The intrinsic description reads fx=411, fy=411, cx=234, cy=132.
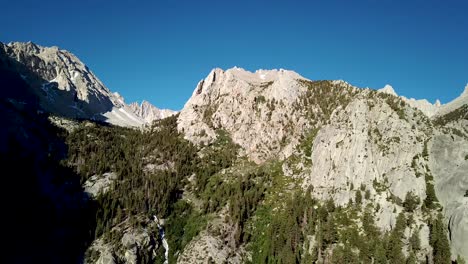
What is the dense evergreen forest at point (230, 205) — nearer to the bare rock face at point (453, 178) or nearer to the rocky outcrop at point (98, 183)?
the rocky outcrop at point (98, 183)

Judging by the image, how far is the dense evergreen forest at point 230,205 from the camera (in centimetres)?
8938

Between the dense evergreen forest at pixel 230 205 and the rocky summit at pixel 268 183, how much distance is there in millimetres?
350

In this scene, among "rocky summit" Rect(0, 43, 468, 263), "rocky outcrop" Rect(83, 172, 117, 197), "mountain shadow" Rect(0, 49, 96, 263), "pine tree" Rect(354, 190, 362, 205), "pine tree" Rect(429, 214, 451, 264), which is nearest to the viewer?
"pine tree" Rect(429, 214, 451, 264)

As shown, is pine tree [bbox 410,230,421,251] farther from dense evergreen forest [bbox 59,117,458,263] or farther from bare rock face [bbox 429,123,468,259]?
bare rock face [bbox 429,123,468,259]

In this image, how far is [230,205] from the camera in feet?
376

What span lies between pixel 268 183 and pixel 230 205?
17600 mm

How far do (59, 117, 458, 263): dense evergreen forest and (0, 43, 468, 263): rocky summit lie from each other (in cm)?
35

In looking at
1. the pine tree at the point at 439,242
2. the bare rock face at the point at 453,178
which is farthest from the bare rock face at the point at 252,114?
the pine tree at the point at 439,242

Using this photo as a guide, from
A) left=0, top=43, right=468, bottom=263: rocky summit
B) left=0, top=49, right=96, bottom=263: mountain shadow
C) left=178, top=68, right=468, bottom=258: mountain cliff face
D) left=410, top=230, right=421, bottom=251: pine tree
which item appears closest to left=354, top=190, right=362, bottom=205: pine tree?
left=178, top=68, right=468, bottom=258: mountain cliff face

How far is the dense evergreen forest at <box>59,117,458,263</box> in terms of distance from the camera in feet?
293

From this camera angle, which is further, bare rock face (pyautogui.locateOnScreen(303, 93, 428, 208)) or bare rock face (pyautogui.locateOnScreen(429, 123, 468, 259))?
bare rock face (pyautogui.locateOnScreen(303, 93, 428, 208))

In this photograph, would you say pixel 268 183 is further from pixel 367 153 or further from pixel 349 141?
pixel 367 153

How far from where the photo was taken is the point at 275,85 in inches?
6703

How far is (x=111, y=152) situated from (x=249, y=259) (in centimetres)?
7551
